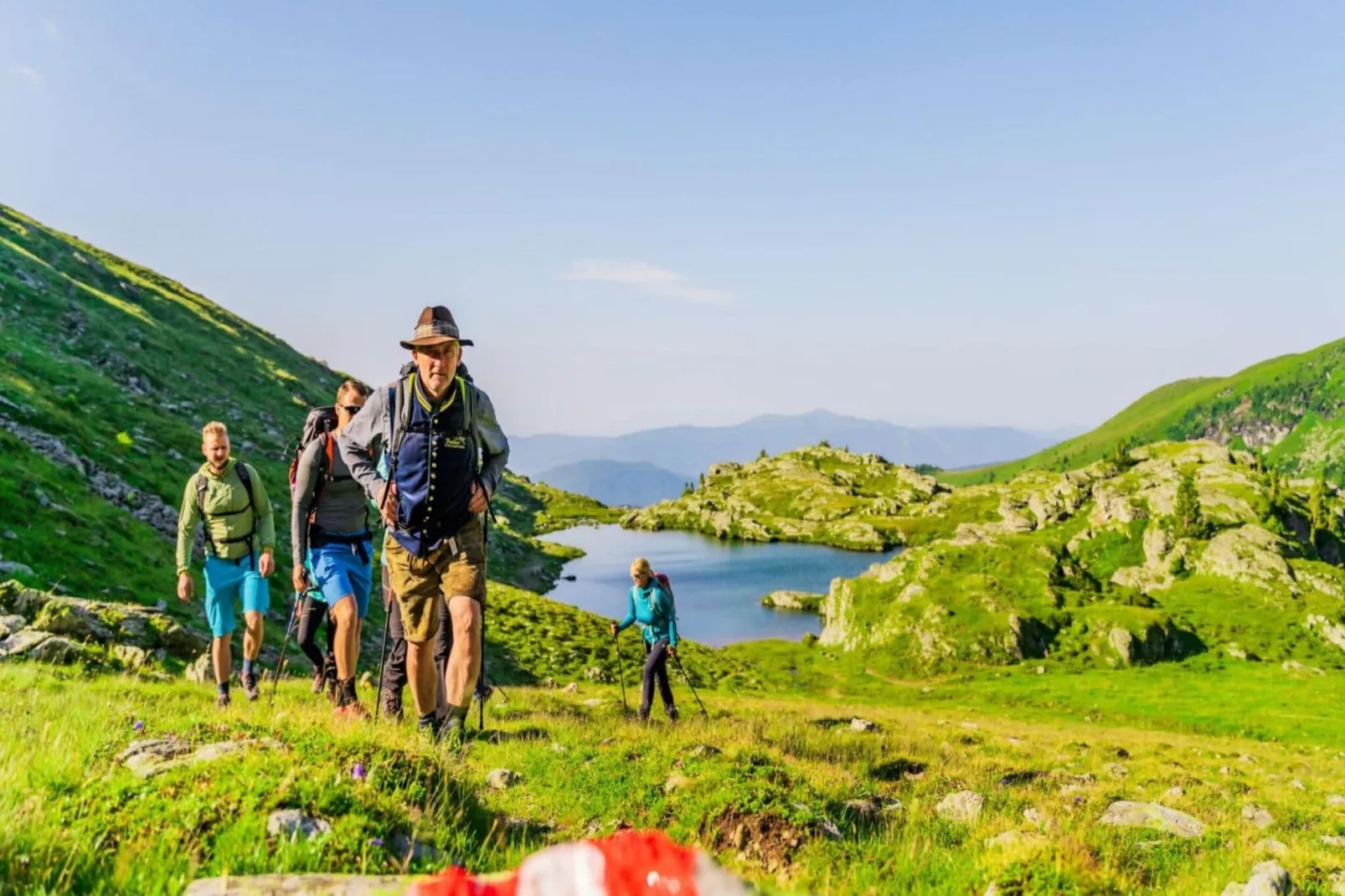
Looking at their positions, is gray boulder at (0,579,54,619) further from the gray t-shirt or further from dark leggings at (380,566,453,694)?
dark leggings at (380,566,453,694)

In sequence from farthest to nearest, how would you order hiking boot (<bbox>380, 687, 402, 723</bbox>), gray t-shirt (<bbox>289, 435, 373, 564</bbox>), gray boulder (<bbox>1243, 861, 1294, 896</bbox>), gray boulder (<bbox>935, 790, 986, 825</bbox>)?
gray t-shirt (<bbox>289, 435, 373, 564</bbox>)
hiking boot (<bbox>380, 687, 402, 723</bbox>)
gray boulder (<bbox>935, 790, 986, 825</bbox>)
gray boulder (<bbox>1243, 861, 1294, 896</bbox>)

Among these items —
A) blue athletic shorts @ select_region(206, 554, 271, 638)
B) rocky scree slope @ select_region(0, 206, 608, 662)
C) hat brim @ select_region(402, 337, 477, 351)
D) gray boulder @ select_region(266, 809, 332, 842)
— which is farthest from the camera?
rocky scree slope @ select_region(0, 206, 608, 662)

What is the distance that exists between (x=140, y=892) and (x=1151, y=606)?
119m

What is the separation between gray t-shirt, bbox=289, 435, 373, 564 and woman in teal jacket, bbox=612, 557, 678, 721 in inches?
235

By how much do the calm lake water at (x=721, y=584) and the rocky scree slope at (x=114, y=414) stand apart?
1605 cm

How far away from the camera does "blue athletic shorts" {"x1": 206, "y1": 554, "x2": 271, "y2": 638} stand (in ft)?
35.0

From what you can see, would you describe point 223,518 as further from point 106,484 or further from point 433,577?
point 106,484

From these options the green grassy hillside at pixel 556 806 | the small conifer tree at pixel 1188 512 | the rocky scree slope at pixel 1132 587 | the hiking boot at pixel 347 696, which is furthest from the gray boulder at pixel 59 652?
the small conifer tree at pixel 1188 512

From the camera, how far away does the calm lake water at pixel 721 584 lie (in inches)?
4390

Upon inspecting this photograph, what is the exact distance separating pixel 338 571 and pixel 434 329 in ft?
14.8

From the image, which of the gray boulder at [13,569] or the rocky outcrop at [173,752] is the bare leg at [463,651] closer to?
the rocky outcrop at [173,752]

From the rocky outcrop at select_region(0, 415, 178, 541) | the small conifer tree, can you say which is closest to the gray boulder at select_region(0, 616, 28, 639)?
the rocky outcrop at select_region(0, 415, 178, 541)

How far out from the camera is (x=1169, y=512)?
11350 centimetres

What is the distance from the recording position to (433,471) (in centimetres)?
729
